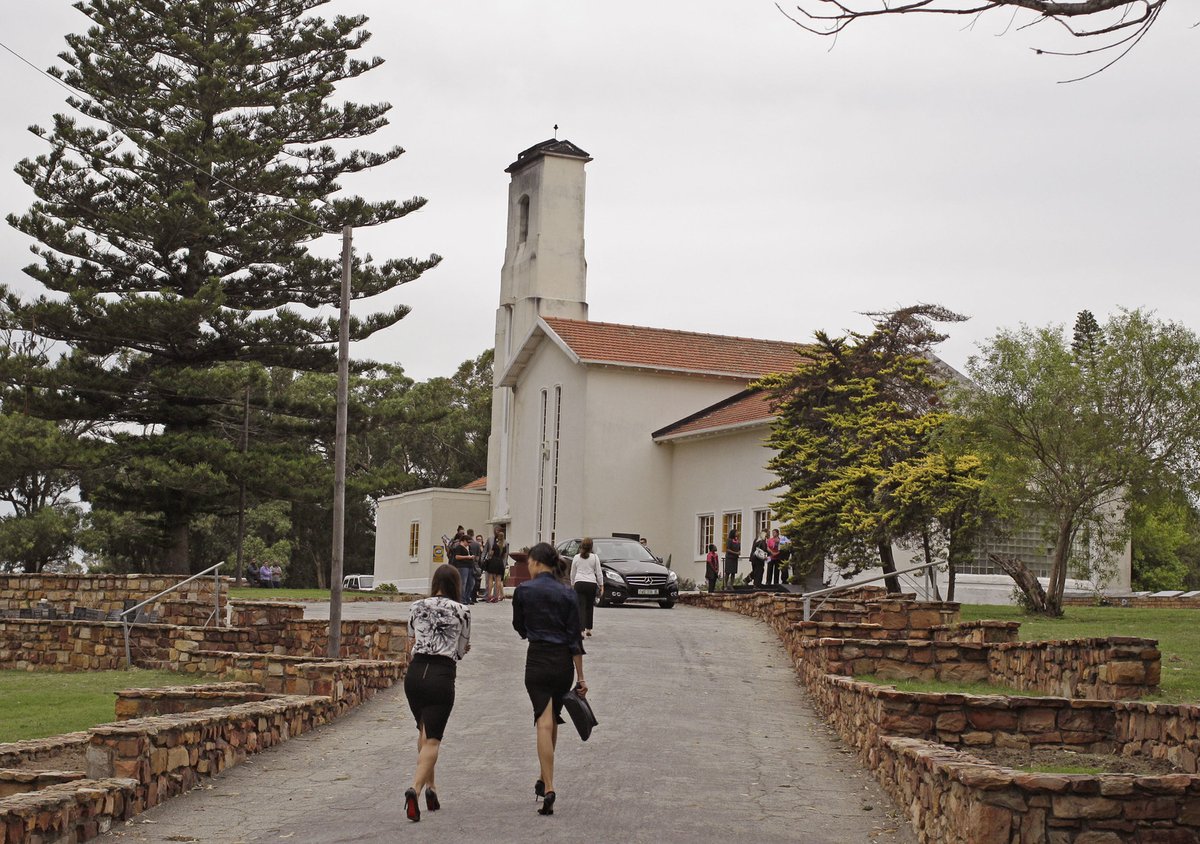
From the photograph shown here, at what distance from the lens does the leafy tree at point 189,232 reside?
36656 mm

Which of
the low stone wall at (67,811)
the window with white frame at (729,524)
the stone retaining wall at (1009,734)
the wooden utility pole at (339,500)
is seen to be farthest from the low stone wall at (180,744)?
the window with white frame at (729,524)

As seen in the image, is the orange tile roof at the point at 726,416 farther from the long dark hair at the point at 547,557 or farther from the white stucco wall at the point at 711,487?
the long dark hair at the point at 547,557

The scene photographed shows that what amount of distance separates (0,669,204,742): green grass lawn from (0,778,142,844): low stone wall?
489cm

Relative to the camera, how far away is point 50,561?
53.5 metres

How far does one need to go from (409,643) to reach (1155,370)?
12.2 m

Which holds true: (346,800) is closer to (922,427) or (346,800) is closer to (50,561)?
(922,427)

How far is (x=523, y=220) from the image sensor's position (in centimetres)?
4778

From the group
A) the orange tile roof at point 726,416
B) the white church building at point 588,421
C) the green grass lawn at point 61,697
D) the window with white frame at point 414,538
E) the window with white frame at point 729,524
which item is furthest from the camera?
the window with white frame at point 414,538

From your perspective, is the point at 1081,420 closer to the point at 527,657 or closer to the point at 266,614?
the point at 266,614

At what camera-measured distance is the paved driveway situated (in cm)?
896

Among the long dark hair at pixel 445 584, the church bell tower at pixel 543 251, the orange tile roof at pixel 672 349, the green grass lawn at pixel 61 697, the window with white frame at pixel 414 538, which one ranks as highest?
the church bell tower at pixel 543 251

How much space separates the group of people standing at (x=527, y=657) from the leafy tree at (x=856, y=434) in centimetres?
1722

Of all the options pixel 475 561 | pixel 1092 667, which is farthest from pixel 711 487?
pixel 1092 667

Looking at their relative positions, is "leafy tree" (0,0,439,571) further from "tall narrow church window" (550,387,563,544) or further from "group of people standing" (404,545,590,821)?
"group of people standing" (404,545,590,821)
